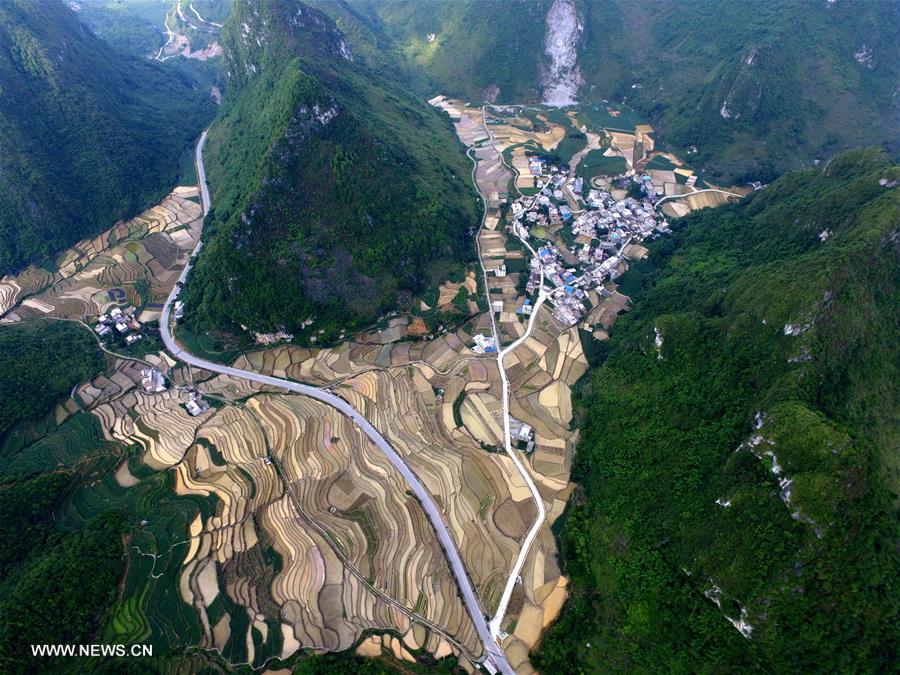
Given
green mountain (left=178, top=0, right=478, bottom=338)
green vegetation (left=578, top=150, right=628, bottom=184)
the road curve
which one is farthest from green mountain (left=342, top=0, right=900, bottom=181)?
the road curve

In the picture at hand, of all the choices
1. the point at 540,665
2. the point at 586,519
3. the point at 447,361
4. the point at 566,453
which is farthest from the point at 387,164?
the point at 540,665

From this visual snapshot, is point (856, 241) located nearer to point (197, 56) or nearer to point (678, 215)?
point (678, 215)

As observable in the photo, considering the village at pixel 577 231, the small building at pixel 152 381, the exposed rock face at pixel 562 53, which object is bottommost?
the small building at pixel 152 381

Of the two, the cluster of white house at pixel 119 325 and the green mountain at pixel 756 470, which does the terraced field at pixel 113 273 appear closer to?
the cluster of white house at pixel 119 325

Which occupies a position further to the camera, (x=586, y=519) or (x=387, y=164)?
→ (x=387, y=164)

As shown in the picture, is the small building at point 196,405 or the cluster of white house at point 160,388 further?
the cluster of white house at point 160,388

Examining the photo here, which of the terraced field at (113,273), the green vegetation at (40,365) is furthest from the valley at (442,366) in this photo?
the terraced field at (113,273)

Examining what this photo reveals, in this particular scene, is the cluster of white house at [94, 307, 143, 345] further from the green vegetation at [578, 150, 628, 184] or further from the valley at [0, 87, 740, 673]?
the green vegetation at [578, 150, 628, 184]
